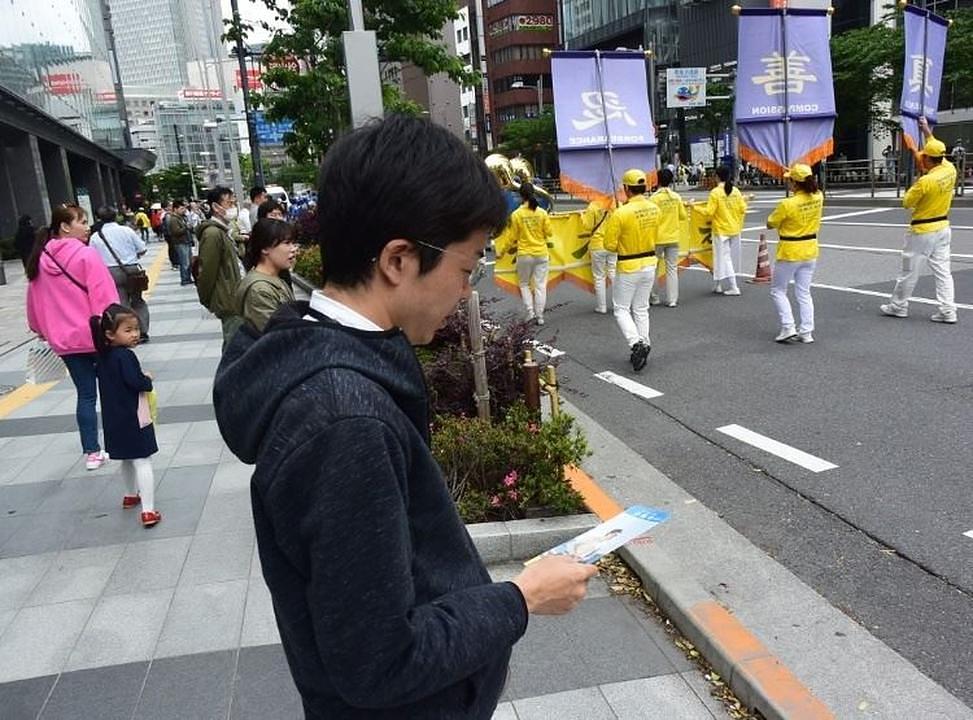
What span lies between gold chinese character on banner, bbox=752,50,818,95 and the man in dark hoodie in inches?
366

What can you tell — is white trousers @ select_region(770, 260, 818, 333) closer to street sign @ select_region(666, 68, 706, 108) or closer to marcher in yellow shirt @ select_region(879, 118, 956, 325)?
marcher in yellow shirt @ select_region(879, 118, 956, 325)

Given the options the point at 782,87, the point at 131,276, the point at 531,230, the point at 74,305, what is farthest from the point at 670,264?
the point at 74,305

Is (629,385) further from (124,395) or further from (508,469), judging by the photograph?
(124,395)

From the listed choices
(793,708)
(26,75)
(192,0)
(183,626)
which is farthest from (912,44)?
(26,75)

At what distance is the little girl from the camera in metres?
4.25

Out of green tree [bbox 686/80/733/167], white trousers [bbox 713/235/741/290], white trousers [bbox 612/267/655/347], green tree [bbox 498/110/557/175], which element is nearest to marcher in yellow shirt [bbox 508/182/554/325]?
white trousers [bbox 612/267/655/347]

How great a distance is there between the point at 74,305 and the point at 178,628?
2887mm

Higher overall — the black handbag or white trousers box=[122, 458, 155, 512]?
the black handbag

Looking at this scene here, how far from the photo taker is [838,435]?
16.8 feet

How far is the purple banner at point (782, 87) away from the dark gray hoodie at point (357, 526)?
9219 millimetres

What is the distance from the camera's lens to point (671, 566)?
3.35 metres

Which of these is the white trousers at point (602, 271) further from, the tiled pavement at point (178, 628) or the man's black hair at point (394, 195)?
the man's black hair at point (394, 195)

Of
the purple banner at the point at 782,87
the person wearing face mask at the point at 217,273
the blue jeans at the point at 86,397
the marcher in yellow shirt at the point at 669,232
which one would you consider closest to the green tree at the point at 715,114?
the purple banner at the point at 782,87

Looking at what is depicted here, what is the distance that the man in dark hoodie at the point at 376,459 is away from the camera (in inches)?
38.0
